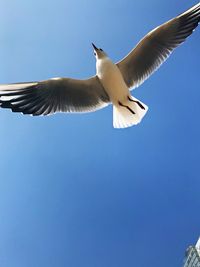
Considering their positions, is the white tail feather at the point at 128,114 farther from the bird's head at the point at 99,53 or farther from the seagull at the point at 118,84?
the bird's head at the point at 99,53

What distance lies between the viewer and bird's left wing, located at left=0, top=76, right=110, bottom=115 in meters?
2.89

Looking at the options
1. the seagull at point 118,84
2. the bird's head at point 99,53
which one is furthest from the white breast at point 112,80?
the bird's head at point 99,53

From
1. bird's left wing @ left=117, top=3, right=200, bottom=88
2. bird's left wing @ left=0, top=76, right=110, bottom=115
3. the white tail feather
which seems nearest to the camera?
bird's left wing @ left=0, top=76, right=110, bottom=115

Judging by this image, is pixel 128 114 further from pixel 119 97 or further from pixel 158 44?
pixel 158 44

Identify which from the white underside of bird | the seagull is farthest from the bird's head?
the white underside of bird

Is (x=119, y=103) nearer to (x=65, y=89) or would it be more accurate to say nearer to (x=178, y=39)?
(x=65, y=89)

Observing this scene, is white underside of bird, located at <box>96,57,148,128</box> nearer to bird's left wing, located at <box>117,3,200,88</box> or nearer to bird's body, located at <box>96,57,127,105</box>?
bird's body, located at <box>96,57,127,105</box>

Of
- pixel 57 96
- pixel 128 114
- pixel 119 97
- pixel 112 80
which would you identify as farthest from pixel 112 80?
pixel 57 96

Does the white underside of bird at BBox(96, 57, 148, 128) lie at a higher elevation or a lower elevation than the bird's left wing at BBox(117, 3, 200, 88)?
lower

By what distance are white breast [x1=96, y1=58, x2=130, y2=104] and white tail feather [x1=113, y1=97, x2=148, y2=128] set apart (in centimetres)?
6

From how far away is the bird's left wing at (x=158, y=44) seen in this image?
3152 millimetres

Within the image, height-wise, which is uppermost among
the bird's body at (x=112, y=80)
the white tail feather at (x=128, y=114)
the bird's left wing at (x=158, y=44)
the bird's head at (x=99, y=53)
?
the bird's head at (x=99, y=53)

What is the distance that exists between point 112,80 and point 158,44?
429 millimetres

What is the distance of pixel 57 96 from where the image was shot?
3.12 metres
